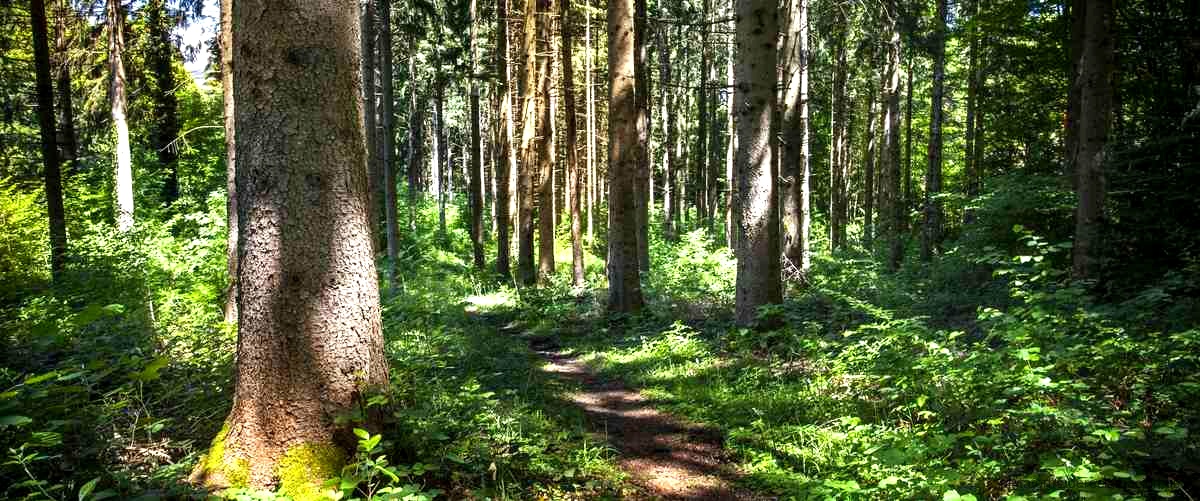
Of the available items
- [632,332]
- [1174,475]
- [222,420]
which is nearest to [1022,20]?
[632,332]

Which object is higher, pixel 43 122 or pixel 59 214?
pixel 43 122

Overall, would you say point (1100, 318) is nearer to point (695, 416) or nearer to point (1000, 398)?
point (1000, 398)

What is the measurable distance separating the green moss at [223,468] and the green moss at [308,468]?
0.67 feet

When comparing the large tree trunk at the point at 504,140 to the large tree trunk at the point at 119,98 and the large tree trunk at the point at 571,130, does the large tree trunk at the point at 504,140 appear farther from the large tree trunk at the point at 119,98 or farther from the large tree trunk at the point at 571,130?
the large tree trunk at the point at 119,98

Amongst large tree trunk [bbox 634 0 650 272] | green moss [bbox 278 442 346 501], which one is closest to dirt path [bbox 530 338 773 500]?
green moss [bbox 278 442 346 501]

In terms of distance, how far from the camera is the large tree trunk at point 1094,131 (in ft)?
30.9

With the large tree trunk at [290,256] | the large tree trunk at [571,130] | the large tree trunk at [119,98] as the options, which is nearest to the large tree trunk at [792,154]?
the large tree trunk at [571,130]

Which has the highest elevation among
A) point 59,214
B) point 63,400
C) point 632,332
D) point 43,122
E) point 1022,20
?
point 1022,20

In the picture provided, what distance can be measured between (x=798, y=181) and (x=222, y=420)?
40.7ft

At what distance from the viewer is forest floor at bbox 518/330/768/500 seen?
4.79 meters

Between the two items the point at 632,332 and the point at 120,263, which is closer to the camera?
the point at 120,263

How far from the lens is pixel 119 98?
636 inches

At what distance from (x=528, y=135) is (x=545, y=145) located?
Result: 91cm

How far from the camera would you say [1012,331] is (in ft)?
15.7
